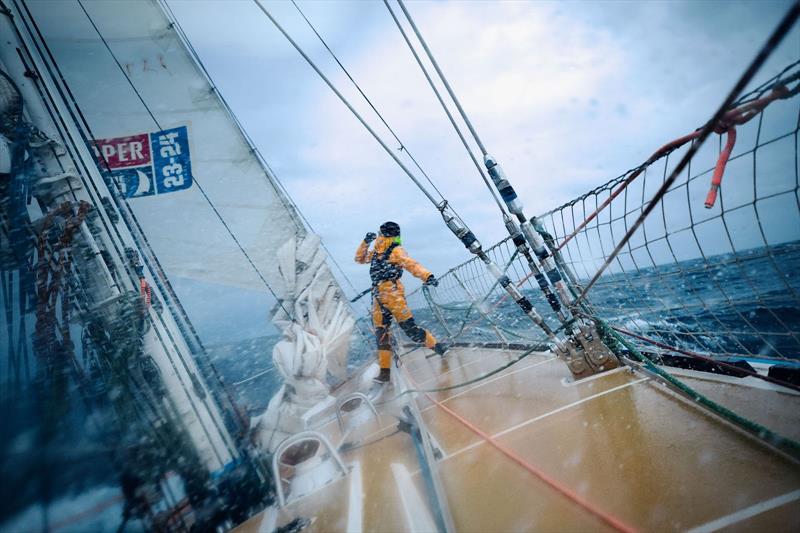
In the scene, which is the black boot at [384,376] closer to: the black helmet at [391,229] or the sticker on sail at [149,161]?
the black helmet at [391,229]

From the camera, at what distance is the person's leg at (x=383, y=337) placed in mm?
3859

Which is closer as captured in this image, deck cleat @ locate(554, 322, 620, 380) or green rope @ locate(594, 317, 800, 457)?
green rope @ locate(594, 317, 800, 457)

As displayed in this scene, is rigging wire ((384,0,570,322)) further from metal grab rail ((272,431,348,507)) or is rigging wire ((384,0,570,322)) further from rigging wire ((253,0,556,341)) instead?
metal grab rail ((272,431,348,507))

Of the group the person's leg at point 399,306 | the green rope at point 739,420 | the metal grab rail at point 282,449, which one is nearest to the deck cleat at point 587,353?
the green rope at point 739,420

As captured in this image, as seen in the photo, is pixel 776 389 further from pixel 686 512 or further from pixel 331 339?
pixel 331 339

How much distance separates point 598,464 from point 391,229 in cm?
311

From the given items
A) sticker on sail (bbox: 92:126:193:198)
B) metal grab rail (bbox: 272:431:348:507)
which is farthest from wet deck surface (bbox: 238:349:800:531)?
sticker on sail (bbox: 92:126:193:198)

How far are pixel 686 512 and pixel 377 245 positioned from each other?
3.52 metres

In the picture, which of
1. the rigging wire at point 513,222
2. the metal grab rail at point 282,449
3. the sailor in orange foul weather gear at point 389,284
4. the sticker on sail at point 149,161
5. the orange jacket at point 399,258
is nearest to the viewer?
the metal grab rail at point 282,449

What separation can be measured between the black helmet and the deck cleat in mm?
2330

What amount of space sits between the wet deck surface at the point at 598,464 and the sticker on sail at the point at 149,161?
5.72m

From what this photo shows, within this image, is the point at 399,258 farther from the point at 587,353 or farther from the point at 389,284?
the point at 587,353

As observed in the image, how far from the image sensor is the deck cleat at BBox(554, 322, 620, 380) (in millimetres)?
2549

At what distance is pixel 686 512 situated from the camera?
123 centimetres
